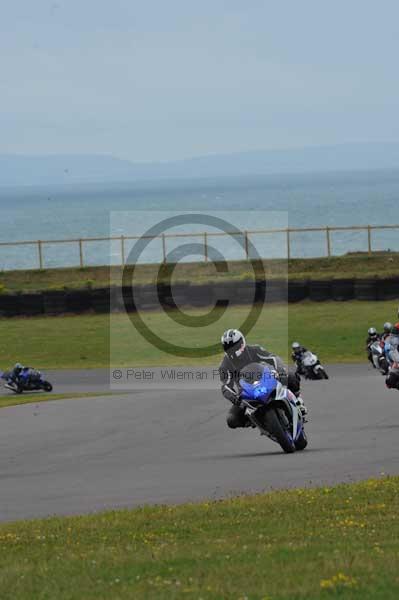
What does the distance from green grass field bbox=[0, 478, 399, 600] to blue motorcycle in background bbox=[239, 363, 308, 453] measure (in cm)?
298

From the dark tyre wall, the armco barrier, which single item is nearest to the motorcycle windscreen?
the armco barrier

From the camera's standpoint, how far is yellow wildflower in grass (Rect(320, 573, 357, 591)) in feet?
23.7

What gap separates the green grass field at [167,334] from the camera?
32.8m

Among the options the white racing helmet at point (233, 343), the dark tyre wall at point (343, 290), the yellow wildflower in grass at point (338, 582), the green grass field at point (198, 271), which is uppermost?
the green grass field at point (198, 271)

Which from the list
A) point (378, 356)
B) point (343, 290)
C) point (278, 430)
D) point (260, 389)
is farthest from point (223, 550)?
point (343, 290)

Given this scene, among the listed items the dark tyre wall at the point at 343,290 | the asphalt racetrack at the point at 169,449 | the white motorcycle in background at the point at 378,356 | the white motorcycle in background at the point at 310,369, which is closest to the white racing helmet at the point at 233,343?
the asphalt racetrack at the point at 169,449

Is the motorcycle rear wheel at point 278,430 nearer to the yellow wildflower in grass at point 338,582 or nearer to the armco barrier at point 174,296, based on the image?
the yellow wildflower in grass at point 338,582

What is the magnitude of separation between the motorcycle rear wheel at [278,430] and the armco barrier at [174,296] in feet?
A: 76.5

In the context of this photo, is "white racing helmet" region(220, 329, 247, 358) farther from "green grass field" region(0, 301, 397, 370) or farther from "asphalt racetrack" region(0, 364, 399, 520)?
"green grass field" region(0, 301, 397, 370)

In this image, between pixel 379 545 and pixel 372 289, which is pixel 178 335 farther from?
pixel 379 545

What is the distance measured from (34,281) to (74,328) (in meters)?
8.21

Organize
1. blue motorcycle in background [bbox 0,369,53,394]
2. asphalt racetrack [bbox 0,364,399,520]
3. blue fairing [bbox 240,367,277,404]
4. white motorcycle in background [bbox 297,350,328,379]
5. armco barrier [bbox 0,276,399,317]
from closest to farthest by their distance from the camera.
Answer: asphalt racetrack [bbox 0,364,399,520] < blue fairing [bbox 240,367,277,404] < white motorcycle in background [bbox 297,350,328,379] < blue motorcycle in background [bbox 0,369,53,394] < armco barrier [bbox 0,276,399,317]

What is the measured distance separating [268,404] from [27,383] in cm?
1301

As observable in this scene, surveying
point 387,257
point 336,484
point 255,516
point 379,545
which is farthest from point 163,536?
point 387,257
